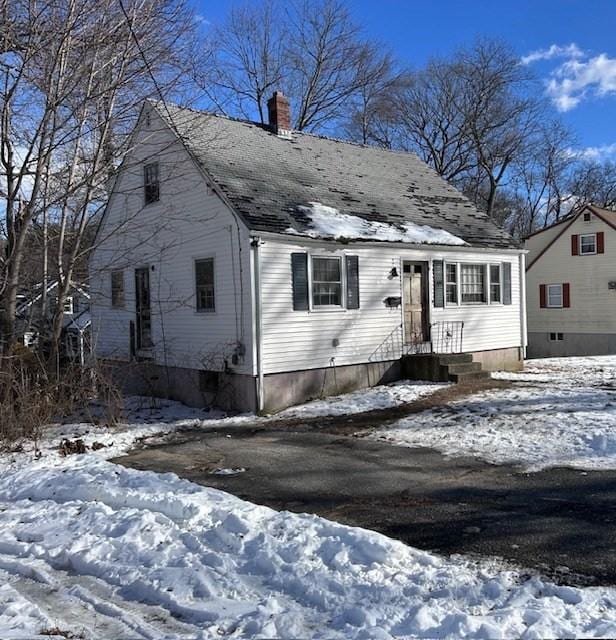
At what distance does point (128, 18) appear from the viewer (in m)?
11.0

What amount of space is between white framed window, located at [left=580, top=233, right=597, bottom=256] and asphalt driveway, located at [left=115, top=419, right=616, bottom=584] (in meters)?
22.4

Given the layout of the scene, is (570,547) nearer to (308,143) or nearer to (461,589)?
(461,589)

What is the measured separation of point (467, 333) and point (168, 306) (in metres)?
7.78


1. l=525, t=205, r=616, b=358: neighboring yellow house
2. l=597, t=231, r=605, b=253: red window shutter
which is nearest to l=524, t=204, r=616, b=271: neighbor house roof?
l=525, t=205, r=616, b=358: neighboring yellow house

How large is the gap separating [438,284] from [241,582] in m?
12.2

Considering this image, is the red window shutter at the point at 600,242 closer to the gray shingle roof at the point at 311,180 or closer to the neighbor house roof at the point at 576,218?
the neighbor house roof at the point at 576,218

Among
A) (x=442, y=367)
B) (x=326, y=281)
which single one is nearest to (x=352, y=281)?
(x=326, y=281)

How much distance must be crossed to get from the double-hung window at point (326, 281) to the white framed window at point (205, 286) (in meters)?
2.25

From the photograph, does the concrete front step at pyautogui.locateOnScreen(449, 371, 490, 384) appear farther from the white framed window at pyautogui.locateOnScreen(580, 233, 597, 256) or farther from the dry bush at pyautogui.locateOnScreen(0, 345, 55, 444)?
the white framed window at pyautogui.locateOnScreen(580, 233, 597, 256)

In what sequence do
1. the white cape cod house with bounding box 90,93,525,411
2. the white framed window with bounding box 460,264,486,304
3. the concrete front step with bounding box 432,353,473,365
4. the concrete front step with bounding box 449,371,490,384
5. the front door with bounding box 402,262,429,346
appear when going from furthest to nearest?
1. the white framed window with bounding box 460,264,486,304
2. the front door with bounding box 402,262,429,346
3. the concrete front step with bounding box 432,353,473,365
4. the concrete front step with bounding box 449,371,490,384
5. the white cape cod house with bounding box 90,93,525,411

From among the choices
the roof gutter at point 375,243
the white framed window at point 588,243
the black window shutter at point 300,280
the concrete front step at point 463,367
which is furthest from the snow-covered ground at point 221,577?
the white framed window at point 588,243

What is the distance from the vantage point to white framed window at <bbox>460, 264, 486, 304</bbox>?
16.6 meters

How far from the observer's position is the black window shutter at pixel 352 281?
14.0m

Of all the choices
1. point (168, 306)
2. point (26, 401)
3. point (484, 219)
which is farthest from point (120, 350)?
point (484, 219)
